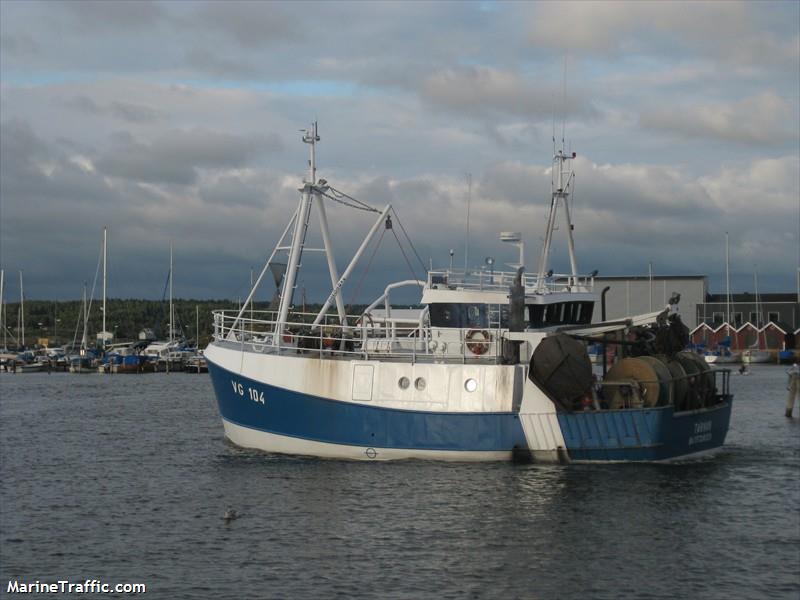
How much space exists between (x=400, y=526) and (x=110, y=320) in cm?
15030

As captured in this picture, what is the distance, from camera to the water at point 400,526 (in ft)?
62.5

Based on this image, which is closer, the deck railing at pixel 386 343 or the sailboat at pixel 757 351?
the deck railing at pixel 386 343

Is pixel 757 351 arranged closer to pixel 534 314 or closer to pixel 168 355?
pixel 168 355

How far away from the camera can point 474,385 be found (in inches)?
1126

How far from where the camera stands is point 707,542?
21.8 metres

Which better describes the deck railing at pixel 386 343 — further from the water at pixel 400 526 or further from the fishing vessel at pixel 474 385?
the water at pixel 400 526

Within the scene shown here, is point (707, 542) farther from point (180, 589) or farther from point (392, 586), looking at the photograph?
point (180, 589)

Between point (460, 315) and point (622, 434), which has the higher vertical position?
point (460, 315)

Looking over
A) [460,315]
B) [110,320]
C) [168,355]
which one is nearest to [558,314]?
[460,315]

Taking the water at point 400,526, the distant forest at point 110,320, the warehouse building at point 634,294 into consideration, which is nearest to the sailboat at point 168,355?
the distant forest at point 110,320

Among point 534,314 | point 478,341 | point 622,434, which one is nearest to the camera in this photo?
point 622,434

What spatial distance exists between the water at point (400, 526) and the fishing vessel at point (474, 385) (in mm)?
784

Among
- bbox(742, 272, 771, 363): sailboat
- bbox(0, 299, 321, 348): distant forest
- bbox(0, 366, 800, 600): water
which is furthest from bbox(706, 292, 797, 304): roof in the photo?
bbox(0, 366, 800, 600): water

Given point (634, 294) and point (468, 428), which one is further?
point (634, 294)
